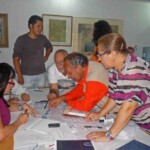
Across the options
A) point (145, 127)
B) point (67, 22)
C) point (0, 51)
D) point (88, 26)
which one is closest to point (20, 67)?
point (0, 51)

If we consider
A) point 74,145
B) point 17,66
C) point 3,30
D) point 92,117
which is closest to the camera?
point 74,145

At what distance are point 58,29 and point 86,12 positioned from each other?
656mm

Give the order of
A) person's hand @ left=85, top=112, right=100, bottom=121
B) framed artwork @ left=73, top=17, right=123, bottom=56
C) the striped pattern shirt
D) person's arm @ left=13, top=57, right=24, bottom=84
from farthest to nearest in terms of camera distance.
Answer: framed artwork @ left=73, top=17, right=123, bottom=56
person's arm @ left=13, top=57, right=24, bottom=84
person's hand @ left=85, top=112, right=100, bottom=121
the striped pattern shirt

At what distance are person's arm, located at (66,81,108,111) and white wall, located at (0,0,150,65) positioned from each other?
2605mm

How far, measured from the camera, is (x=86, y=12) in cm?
447

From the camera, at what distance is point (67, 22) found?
4.38m

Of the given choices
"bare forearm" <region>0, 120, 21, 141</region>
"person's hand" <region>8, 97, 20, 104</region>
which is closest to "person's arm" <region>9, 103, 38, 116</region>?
"person's hand" <region>8, 97, 20, 104</region>

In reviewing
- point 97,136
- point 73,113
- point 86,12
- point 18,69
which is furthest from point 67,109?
point 86,12

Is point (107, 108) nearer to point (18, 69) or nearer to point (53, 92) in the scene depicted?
point (53, 92)

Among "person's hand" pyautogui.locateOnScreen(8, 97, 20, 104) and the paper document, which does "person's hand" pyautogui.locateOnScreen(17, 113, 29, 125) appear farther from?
"person's hand" pyautogui.locateOnScreen(8, 97, 20, 104)

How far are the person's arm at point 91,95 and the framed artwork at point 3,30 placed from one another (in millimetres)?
2596

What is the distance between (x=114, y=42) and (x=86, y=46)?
3.14 metres

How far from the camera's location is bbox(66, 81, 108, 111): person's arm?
1917 millimetres

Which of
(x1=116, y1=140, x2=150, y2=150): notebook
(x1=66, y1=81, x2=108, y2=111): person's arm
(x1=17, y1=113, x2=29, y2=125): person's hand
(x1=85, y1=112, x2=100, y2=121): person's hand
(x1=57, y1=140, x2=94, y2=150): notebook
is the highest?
(x1=66, y1=81, x2=108, y2=111): person's arm
